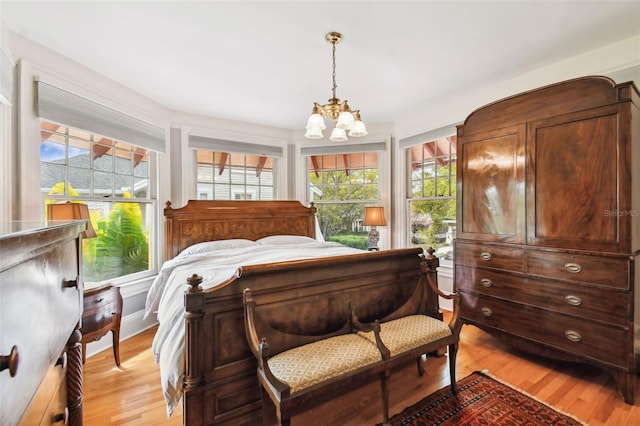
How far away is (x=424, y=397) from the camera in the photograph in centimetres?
195

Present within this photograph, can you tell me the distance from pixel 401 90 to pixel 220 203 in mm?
2549

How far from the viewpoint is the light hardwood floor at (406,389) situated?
1774mm

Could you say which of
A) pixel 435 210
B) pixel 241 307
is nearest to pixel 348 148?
pixel 435 210

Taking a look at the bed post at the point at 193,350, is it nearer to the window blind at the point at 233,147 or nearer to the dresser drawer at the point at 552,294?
the dresser drawer at the point at 552,294

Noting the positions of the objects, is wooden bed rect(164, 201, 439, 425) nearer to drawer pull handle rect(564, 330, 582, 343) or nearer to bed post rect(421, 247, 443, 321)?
bed post rect(421, 247, 443, 321)

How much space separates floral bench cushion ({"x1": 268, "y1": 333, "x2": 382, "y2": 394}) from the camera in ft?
4.68

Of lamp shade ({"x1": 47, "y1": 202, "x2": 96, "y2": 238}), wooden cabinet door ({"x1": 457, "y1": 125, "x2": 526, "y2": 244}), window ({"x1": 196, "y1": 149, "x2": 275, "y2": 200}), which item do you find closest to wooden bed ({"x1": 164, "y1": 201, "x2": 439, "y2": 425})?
wooden cabinet door ({"x1": 457, "y1": 125, "x2": 526, "y2": 244})

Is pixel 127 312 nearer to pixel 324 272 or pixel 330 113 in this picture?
pixel 324 272

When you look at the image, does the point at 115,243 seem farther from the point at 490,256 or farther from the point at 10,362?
the point at 490,256

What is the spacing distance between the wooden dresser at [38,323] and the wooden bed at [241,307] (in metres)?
0.51

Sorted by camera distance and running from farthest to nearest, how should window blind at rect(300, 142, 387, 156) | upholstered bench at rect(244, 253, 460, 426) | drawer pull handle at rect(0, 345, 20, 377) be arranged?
1. window blind at rect(300, 142, 387, 156)
2. upholstered bench at rect(244, 253, 460, 426)
3. drawer pull handle at rect(0, 345, 20, 377)

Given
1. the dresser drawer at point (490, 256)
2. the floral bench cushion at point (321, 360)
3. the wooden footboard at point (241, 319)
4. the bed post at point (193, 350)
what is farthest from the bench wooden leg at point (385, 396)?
the dresser drawer at point (490, 256)

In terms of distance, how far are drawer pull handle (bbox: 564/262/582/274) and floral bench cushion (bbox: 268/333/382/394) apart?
1619 millimetres

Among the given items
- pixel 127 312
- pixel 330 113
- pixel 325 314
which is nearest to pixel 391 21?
pixel 330 113
